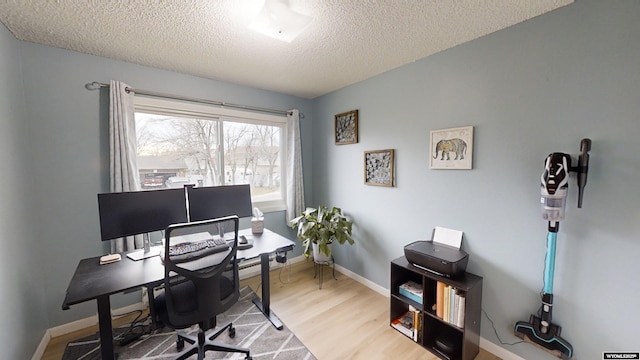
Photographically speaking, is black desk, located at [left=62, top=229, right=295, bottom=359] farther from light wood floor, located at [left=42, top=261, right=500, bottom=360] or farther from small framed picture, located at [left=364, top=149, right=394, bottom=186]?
small framed picture, located at [left=364, top=149, right=394, bottom=186]

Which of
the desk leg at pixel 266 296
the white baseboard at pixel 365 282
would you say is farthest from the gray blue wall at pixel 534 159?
the desk leg at pixel 266 296

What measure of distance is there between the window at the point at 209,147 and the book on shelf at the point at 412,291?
179 cm

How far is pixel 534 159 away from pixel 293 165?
93.1 inches

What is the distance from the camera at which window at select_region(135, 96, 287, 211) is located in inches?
91.0

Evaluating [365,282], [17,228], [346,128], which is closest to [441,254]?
[365,282]

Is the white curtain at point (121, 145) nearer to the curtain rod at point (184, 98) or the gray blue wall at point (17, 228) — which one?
the curtain rod at point (184, 98)

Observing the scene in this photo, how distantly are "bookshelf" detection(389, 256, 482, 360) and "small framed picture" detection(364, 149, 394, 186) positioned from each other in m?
0.83

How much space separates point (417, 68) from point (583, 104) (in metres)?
1.17

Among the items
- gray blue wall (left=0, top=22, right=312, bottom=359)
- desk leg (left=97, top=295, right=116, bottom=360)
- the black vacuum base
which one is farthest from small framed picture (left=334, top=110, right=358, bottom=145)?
desk leg (left=97, top=295, right=116, bottom=360)

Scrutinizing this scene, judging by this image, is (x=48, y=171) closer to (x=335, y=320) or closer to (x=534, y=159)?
(x=335, y=320)

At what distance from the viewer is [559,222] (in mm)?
1432

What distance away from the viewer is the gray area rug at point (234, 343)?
1.72 metres

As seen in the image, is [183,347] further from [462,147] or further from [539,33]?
[539,33]

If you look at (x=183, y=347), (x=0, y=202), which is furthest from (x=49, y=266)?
(x=183, y=347)
